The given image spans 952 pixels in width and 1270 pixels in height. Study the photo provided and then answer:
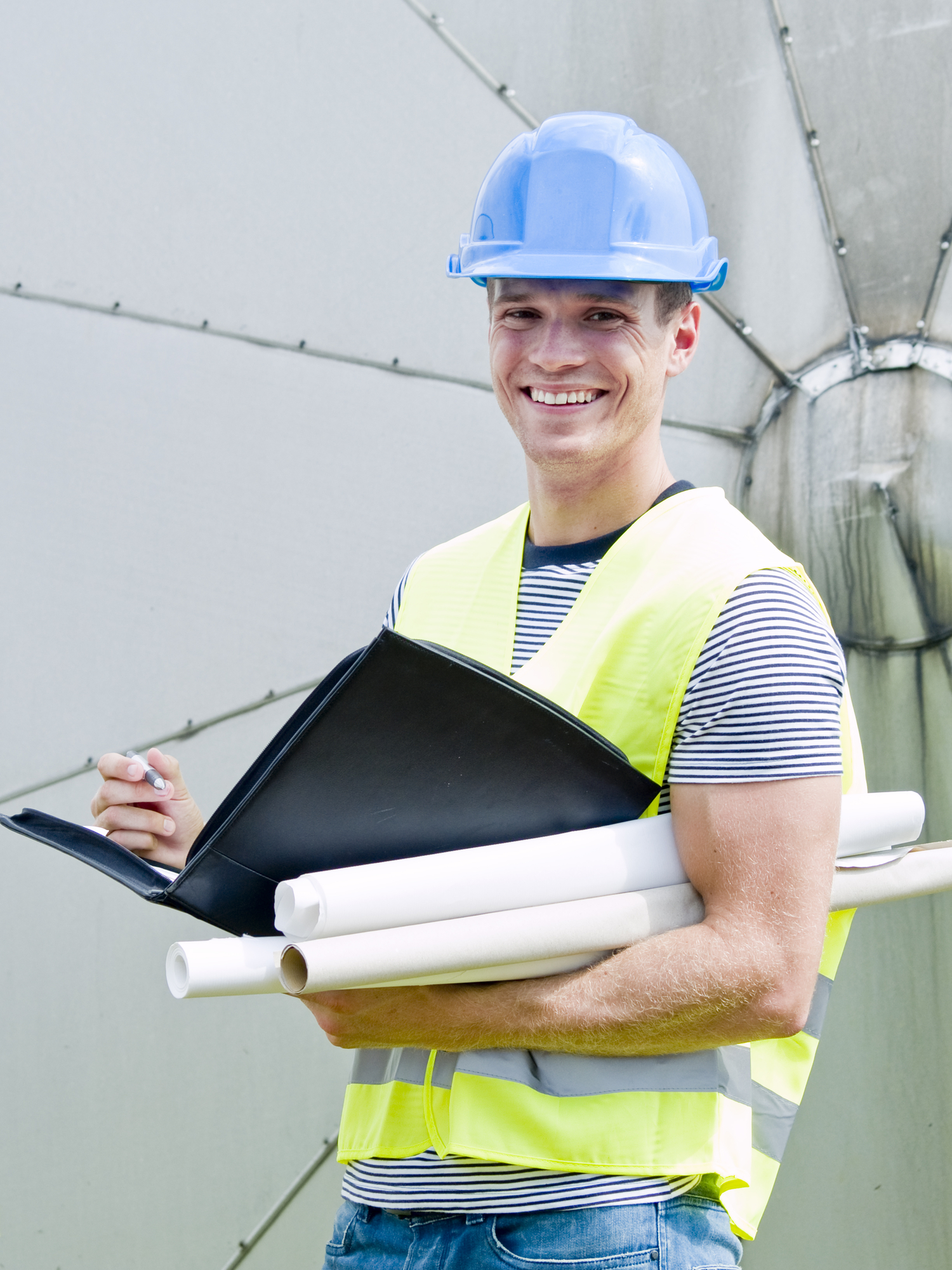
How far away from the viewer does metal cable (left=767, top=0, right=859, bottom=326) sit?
7.88 feet

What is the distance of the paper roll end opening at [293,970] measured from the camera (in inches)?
39.8

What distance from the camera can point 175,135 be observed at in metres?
2.22

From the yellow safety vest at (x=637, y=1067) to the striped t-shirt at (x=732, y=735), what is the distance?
2 centimetres

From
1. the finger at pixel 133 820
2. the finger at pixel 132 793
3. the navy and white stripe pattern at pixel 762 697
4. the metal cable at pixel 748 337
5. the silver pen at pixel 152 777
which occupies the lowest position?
the finger at pixel 133 820

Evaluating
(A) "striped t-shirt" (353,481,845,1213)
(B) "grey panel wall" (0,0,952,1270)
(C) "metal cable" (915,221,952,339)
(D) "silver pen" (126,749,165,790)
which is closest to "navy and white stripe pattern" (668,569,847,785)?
(A) "striped t-shirt" (353,481,845,1213)

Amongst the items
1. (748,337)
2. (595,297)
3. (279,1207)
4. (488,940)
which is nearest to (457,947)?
(488,940)

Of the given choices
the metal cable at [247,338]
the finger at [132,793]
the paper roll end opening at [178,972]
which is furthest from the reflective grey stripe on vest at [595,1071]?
the metal cable at [247,338]

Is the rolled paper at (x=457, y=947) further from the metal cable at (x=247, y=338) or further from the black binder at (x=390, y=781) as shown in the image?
the metal cable at (x=247, y=338)

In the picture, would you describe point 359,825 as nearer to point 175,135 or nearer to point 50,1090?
point 50,1090

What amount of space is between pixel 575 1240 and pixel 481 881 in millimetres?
391

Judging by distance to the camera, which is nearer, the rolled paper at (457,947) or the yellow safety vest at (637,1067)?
the rolled paper at (457,947)

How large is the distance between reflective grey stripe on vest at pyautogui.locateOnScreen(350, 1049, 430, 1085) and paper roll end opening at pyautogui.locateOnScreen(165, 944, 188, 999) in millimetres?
345

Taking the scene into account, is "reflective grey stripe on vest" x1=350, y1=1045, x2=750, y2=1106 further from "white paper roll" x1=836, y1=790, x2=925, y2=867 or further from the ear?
the ear

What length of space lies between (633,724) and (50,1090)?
1534 mm
